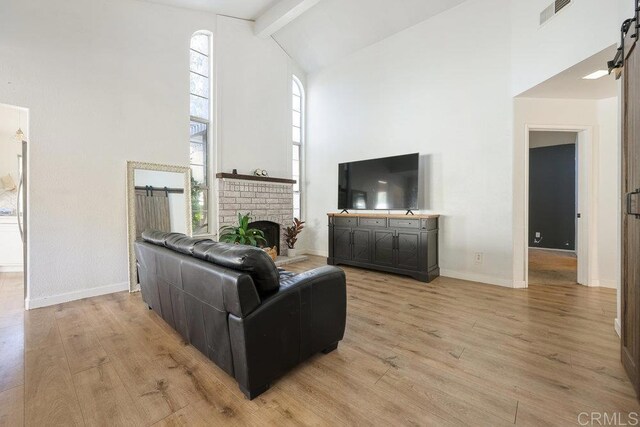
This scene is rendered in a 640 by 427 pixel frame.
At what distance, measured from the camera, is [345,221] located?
4.61 meters

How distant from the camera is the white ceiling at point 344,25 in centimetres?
413

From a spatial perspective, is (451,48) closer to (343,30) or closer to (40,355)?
(343,30)

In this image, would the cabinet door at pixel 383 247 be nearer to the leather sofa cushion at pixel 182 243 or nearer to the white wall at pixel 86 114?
the leather sofa cushion at pixel 182 243

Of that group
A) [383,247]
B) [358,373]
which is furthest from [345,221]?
Result: [358,373]

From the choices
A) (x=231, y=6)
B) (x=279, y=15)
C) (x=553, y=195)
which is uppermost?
(x=231, y=6)

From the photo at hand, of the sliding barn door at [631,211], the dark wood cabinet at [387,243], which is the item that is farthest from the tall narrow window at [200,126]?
the sliding barn door at [631,211]

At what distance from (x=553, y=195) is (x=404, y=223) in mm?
4576

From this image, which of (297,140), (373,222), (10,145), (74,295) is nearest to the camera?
(74,295)

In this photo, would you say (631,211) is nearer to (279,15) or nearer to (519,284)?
(519,284)

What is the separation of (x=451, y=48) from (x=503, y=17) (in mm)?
647

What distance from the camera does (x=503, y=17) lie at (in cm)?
350

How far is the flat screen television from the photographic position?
4.07m

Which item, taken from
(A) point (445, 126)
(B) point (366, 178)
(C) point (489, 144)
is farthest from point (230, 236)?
(C) point (489, 144)

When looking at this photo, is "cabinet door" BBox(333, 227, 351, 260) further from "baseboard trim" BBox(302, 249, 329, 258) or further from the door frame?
the door frame
